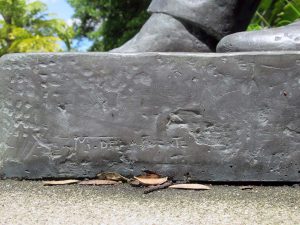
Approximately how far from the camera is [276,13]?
5172 mm

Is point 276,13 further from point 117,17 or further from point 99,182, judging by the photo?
point 99,182

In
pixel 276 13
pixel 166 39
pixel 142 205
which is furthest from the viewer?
pixel 276 13

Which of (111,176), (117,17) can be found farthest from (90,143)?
(117,17)

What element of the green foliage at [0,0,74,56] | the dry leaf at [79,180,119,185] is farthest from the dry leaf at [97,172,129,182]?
the green foliage at [0,0,74,56]

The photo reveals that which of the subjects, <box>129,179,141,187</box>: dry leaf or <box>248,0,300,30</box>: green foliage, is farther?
<box>248,0,300,30</box>: green foliage

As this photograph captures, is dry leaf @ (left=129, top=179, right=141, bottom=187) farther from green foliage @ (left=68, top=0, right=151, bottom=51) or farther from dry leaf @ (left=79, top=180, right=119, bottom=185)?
green foliage @ (left=68, top=0, right=151, bottom=51)

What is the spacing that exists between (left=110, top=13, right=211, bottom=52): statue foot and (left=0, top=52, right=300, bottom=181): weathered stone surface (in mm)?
242

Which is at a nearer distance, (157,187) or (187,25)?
(157,187)

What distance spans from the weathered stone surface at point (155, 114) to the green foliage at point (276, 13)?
306cm

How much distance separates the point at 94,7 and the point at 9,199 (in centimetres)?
705

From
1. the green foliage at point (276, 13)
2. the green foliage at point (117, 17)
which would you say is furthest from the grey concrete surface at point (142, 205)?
the green foliage at point (117, 17)

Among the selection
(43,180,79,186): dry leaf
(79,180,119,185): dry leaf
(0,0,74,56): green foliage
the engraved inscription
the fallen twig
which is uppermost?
the engraved inscription

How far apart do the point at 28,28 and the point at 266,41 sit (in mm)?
12538

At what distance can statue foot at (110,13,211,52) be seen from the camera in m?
1.68
